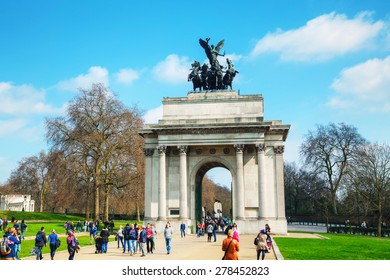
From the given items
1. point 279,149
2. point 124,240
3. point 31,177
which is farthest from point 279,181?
point 31,177

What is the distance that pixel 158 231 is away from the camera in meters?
40.0

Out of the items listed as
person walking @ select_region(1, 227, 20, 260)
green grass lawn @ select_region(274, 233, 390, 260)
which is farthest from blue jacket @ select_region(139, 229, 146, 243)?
person walking @ select_region(1, 227, 20, 260)

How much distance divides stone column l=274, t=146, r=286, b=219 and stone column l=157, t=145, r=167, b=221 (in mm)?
10445

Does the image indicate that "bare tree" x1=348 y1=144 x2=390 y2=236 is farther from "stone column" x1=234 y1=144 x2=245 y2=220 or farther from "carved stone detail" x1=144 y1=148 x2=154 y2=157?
"carved stone detail" x1=144 y1=148 x2=154 y2=157

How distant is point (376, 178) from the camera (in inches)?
1817

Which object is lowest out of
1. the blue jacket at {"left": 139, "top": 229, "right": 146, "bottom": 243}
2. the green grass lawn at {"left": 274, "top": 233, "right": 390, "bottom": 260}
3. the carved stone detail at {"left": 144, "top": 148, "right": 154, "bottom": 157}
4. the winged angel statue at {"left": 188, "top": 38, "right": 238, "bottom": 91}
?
the green grass lawn at {"left": 274, "top": 233, "right": 390, "bottom": 260}

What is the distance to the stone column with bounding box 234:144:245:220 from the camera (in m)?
39.8

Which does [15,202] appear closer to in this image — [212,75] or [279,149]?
[212,75]

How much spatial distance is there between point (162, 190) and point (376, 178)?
73.9 ft

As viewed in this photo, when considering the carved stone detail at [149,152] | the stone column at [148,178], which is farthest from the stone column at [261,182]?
the stone column at [148,178]

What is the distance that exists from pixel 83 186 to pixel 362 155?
105ft

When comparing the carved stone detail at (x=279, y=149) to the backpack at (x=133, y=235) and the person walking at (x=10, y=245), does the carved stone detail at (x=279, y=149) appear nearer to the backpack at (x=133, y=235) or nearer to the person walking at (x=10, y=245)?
the backpack at (x=133, y=235)
